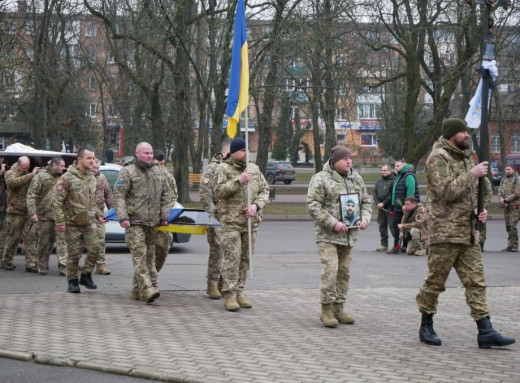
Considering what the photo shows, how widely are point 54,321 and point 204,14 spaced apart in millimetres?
21460

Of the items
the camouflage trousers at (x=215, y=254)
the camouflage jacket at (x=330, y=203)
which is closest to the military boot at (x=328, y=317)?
the camouflage jacket at (x=330, y=203)

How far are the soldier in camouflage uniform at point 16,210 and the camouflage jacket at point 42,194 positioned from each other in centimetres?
31

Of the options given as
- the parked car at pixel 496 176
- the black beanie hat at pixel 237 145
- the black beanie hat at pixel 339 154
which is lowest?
the parked car at pixel 496 176

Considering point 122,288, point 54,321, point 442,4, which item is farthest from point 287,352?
point 442,4

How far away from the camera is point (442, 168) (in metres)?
8.20

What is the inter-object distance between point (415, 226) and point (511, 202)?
7.61ft

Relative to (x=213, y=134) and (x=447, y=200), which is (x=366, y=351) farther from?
(x=213, y=134)

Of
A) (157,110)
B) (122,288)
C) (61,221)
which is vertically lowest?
(122,288)

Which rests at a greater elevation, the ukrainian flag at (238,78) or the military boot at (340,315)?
the ukrainian flag at (238,78)

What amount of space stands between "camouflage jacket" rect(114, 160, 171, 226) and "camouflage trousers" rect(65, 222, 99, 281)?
3.73 feet

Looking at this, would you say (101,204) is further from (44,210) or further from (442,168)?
(442,168)

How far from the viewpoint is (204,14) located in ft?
98.0

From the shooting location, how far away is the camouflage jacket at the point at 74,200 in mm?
11961

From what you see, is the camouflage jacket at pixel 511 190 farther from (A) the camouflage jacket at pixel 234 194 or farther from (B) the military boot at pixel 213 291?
(A) the camouflage jacket at pixel 234 194
